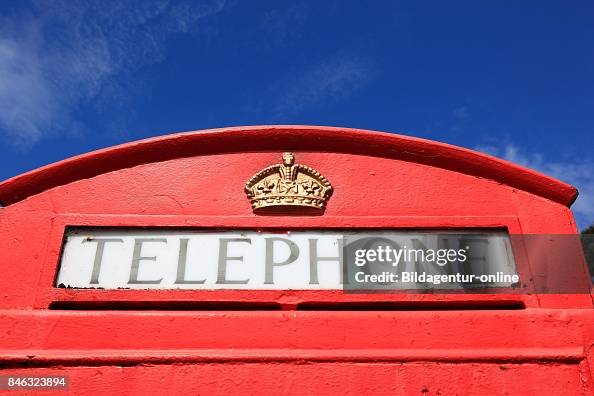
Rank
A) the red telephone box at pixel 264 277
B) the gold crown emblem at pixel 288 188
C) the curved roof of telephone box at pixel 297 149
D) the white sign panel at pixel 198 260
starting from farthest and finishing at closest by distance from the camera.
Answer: the curved roof of telephone box at pixel 297 149, the gold crown emblem at pixel 288 188, the white sign panel at pixel 198 260, the red telephone box at pixel 264 277

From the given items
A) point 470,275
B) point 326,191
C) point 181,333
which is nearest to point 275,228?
point 326,191

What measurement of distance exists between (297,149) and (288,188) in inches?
10.9

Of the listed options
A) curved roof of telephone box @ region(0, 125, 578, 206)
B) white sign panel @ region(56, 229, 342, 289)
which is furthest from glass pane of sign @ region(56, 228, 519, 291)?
curved roof of telephone box @ region(0, 125, 578, 206)

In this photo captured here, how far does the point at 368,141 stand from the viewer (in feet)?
10.6

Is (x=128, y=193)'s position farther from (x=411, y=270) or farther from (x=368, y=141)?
(x=411, y=270)

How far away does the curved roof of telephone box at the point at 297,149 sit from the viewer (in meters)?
3.18

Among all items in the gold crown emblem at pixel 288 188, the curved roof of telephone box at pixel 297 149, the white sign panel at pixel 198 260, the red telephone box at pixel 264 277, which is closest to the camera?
the red telephone box at pixel 264 277

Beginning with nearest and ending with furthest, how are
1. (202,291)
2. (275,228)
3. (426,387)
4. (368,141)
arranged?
1. (426,387)
2. (202,291)
3. (275,228)
4. (368,141)

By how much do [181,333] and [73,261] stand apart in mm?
718

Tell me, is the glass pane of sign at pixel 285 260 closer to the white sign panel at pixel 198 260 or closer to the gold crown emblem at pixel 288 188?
the white sign panel at pixel 198 260

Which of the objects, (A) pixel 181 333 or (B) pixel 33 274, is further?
(B) pixel 33 274

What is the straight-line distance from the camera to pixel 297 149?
10.7 feet

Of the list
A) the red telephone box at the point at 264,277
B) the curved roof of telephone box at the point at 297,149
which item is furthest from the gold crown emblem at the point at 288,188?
the curved roof of telephone box at the point at 297,149

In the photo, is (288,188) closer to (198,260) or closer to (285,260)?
(285,260)
